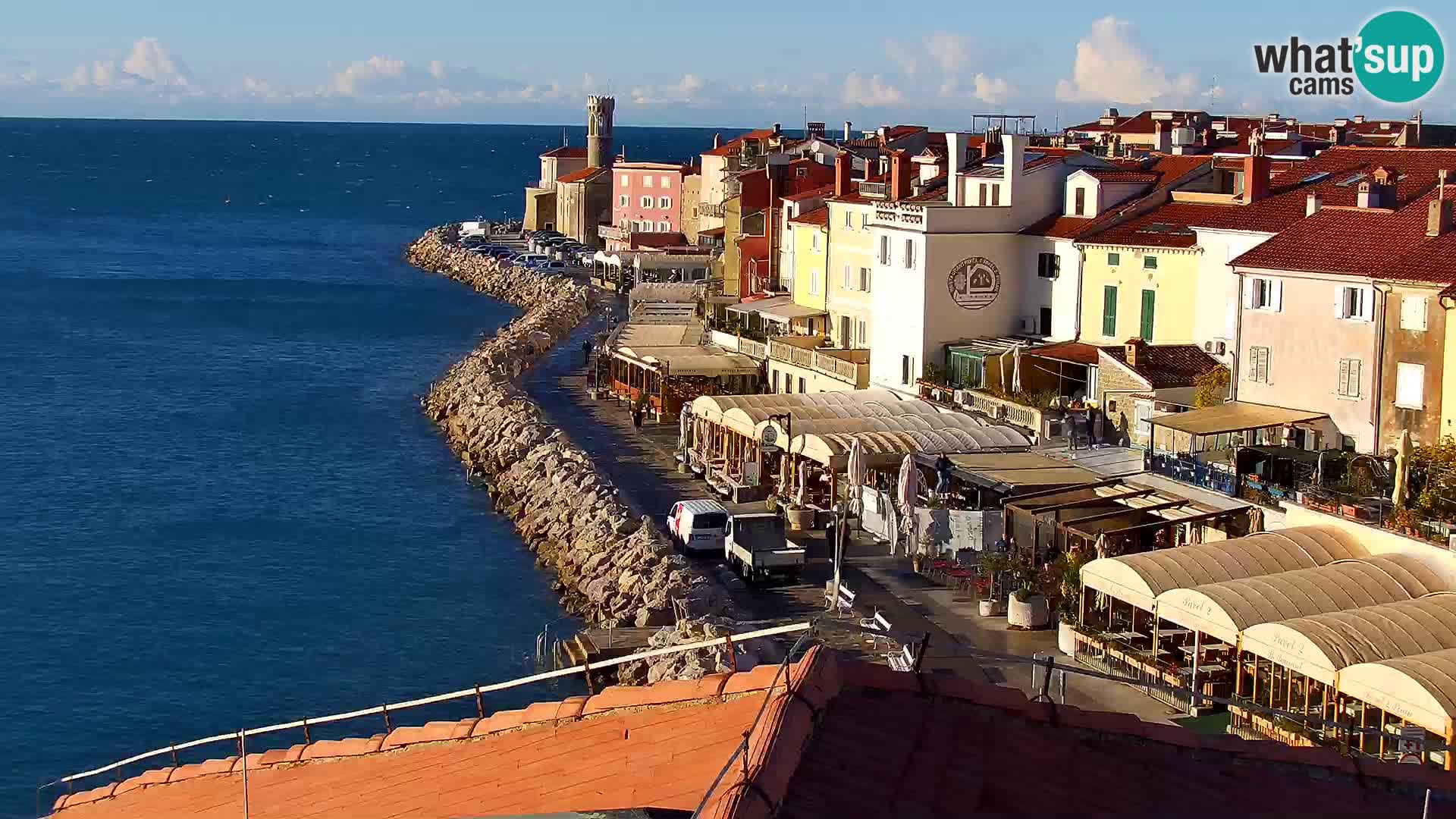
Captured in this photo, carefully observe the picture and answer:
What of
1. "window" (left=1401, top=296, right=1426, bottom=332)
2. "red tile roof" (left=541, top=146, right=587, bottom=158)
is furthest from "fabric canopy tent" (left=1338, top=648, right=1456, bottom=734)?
"red tile roof" (left=541, top=146, right=587, bottom=158)

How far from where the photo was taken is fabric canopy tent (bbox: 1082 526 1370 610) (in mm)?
19938

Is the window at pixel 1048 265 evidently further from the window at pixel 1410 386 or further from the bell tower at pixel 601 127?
the bell tower at pixel 601 127

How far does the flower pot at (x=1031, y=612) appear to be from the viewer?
74.3 feet

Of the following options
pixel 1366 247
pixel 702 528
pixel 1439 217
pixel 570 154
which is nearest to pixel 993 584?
pixel 702 528

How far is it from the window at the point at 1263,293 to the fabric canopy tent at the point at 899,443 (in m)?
4.88

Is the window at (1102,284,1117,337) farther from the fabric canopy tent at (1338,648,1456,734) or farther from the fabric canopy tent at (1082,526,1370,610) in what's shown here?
the fabric canopy tent at (1338,648,1456,734)

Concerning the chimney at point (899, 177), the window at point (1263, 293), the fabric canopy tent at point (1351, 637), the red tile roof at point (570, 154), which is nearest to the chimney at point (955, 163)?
the chimney at point (899, 177)

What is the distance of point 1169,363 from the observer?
30484mm

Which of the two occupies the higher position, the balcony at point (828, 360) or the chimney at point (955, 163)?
the chimney at point (955, 163)

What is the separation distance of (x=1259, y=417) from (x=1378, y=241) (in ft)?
10.5

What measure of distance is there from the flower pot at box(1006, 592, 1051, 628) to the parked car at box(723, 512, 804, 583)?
447cm

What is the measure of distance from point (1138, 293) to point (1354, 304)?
7588 mm

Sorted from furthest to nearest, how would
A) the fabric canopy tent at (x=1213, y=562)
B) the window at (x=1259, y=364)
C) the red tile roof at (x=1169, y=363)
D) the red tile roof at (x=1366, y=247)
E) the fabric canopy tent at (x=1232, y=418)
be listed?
the red tile roof at (x=1169, y=363) → the window at (x=1259, y=364) → the fabric canopy tent at (x=1232, y=418) → the red tile roof at (x=1366, y=247) → the fabric canopy tent at (x=1213, y=562)

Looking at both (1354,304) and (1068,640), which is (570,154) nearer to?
(1354,304)
